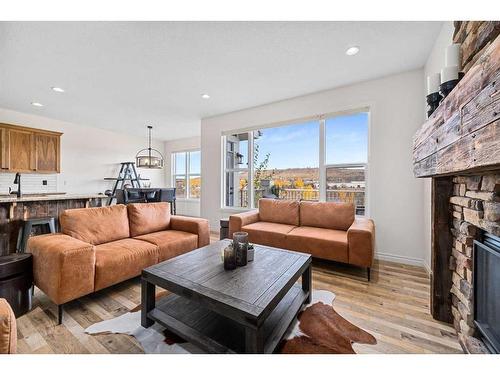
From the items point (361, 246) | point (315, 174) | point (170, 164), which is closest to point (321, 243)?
point (361, 246)

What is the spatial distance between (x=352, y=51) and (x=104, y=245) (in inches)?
132

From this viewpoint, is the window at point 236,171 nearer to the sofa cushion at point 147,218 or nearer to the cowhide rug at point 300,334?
the sofa cushion at point 147,218

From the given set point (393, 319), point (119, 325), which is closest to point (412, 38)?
point (393, 319)

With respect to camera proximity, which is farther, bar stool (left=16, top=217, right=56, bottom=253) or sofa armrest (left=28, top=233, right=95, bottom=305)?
bar stool (left=16, top=217, right=56, bottom=253)

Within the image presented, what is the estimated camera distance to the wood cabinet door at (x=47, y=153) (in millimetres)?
4453

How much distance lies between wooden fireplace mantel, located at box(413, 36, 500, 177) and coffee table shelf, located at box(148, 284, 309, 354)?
4.39ft

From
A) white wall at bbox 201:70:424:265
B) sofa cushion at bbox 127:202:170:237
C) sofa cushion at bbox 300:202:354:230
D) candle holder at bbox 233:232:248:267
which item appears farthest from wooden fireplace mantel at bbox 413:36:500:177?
sofa cushion at bbox 127:202:170:237

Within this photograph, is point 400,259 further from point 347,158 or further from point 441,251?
point 347,158

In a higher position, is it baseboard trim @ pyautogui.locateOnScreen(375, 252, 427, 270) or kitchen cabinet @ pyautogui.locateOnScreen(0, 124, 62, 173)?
kitchen cabinet @ pyautogui.locateOnScreen(0, 124, 62, 173)

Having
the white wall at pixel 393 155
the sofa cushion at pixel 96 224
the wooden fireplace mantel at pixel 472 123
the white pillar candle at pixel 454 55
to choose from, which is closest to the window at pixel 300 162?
the white wall at pixel 393 155

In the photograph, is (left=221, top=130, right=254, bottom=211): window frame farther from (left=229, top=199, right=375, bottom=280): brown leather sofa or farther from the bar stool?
the bar stool

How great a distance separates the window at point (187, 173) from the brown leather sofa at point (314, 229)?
12.7ft

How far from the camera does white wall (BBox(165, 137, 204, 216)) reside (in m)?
6.81

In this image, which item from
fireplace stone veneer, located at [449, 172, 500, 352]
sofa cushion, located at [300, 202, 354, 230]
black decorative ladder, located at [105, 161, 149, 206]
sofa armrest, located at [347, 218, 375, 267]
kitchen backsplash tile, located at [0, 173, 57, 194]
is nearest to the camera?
fireplace stone veneer, located at [449, 172, 500, 352]
